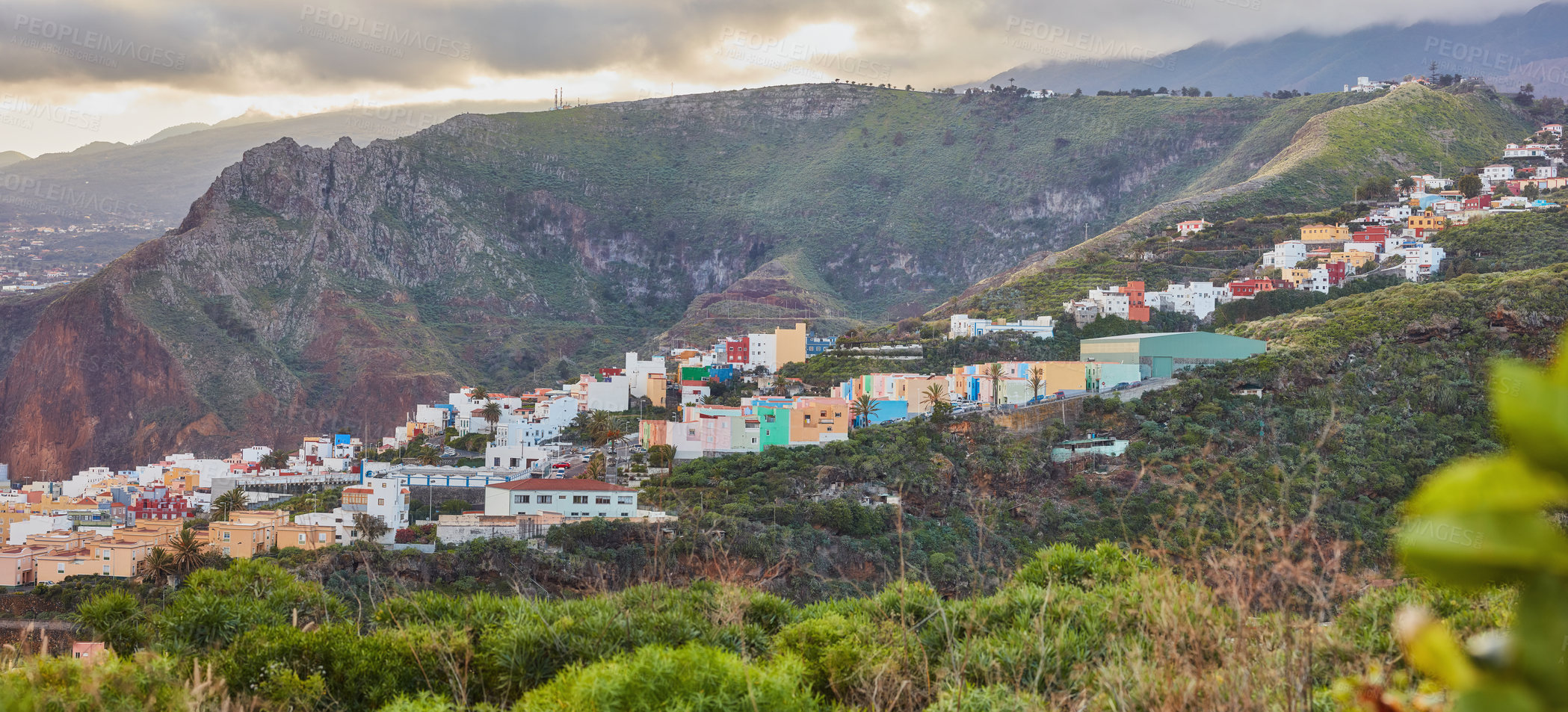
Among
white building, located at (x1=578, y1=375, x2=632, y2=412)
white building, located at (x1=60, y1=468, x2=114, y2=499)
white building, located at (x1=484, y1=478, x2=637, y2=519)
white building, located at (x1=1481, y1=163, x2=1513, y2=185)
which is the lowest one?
white building, located at (x1=60, y1=468, x2=114, y2=499)

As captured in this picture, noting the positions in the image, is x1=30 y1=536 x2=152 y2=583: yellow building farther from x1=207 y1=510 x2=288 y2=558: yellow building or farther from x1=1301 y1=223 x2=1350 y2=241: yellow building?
x1=1301 y1=223 x2=1350 y2=241: yellow building

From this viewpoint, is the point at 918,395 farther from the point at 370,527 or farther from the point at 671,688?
the point at 671,688

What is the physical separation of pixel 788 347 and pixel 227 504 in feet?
59.4

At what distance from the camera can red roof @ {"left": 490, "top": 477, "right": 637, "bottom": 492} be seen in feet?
69.2

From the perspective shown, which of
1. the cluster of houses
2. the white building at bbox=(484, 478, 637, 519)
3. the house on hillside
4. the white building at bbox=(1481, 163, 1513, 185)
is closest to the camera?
the white building at bbox=(484, 478, 637, 519)

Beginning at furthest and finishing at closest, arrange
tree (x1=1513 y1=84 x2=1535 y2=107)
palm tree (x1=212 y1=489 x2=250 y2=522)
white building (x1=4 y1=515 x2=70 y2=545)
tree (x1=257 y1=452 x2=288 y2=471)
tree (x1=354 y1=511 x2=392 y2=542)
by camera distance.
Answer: tree (x1=1513 y1=84 x2=1535 y2=107) < tree (x1=257 y1=452 x2=288 y2=471) < white building (x1=4 y1=515 x2=70 y2=545) < palm tree (x1=212 y1=489 x2=250 y2=522) < tree (x1=354 y1=511 x2=392 y2=542)

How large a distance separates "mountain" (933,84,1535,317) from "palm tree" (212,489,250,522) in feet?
79.8

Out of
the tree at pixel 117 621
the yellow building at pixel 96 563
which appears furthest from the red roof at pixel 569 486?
the tree at pixel 117 621

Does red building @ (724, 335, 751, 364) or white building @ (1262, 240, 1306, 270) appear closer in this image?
white building @ (1262, 240, 1306, 270)

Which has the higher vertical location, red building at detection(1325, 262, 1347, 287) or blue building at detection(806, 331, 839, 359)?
red building at detection(1325, 262, 1347, 287)

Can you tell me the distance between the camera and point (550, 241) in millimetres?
80438

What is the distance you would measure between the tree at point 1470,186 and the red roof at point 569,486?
3799cm

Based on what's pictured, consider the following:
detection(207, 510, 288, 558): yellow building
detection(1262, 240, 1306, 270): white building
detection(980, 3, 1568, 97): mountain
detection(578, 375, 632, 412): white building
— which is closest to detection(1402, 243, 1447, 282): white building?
detection(1262, 240, 1306, 270): white building

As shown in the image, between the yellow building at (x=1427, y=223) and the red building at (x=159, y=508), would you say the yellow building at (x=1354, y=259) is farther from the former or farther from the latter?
the red building at (x=159, y=508)
